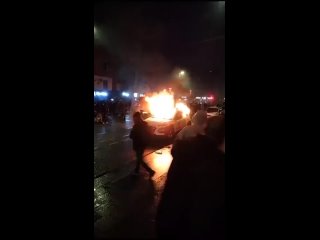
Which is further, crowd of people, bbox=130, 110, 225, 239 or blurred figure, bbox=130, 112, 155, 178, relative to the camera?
blurred figure, bbox=130, 112, 155, 178

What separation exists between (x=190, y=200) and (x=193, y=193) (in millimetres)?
320

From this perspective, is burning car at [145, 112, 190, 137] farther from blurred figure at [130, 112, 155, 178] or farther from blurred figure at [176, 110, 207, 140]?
blurred figure at [176, 110, 207, 140]

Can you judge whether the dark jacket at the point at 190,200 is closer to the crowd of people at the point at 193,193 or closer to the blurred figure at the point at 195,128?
the crowd of people at the point at 193,193

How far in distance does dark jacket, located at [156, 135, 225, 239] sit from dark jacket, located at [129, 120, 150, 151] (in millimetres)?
1760

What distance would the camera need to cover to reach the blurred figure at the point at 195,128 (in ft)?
14.2

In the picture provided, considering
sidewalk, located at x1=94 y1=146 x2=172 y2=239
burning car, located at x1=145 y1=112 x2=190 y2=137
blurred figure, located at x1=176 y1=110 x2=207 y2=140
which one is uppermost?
blurred figure, located at x1=176 y1=110 x2=207 y2=140

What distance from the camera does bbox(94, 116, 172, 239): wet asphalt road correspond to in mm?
4250

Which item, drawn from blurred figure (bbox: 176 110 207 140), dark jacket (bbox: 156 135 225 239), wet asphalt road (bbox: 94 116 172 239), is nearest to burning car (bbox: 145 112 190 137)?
wet asphalt road (bbox: 94 116 172 239)

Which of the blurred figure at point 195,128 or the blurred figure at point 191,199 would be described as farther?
the blurred figure at point 195,128

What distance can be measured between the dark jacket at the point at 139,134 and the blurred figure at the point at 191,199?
179 centimetres

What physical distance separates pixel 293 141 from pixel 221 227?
3.11 metres

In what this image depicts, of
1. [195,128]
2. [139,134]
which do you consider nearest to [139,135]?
[139,134]

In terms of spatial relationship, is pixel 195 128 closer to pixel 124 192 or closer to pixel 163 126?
pixel 124 192

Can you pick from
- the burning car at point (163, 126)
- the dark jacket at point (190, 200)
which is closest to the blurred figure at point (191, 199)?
the dark jacket at point (190, 200)
